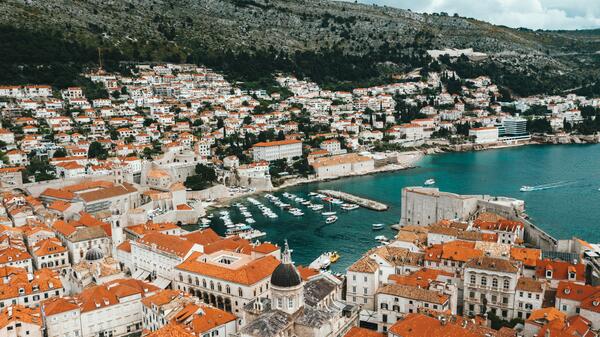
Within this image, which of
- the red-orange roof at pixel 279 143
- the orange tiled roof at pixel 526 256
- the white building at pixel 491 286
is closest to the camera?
the white building at pixel 491 286

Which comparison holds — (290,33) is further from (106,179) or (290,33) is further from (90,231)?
(90,231)

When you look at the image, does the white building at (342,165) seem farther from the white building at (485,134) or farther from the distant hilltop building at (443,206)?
the white building at (485,134)

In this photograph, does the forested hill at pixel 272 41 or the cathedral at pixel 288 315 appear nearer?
the cathedral at pixel 288 315

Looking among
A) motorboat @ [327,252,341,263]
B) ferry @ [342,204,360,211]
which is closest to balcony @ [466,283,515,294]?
motorboat @ [327,252,341,263]

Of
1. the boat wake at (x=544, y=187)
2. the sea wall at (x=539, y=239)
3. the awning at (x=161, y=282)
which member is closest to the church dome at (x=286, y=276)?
the awning at (x=161, y=282)

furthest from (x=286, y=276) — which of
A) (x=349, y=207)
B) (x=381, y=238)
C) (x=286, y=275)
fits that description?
(x=349, y=207)

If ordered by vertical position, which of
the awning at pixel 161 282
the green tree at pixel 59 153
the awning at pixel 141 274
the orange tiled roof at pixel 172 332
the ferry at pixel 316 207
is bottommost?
the ferry at pixel 316 207

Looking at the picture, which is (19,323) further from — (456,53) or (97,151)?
(456,53)

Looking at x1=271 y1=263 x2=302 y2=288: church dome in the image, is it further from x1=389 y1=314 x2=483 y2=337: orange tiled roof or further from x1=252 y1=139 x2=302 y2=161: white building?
x1=252 y1=139 x2=302 y2=161: white building
